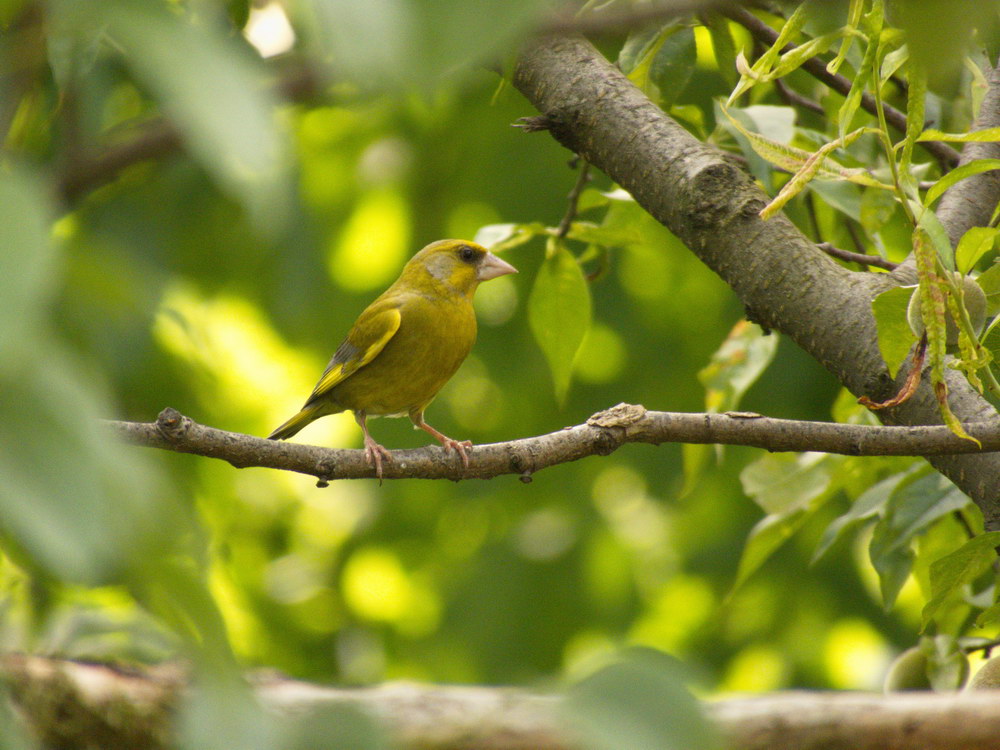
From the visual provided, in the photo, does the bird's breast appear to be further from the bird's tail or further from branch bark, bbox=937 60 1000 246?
branch bark, bbox=937 60 1000 246

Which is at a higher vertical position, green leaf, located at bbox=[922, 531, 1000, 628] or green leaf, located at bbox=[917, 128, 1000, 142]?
green leaf, located at bbox=[917, 128, 1000, 142]

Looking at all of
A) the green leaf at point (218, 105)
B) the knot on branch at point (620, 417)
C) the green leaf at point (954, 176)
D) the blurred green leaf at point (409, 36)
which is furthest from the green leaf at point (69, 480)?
the knot on branch at point (620, 417)

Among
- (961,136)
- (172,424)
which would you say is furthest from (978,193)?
(172,424)

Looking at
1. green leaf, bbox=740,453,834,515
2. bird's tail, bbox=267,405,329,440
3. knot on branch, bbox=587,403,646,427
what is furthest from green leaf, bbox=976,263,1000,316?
bird's tail, bbox=267,405,329,440

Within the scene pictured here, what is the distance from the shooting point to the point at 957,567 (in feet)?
8.70

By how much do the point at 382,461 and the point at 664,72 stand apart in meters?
1.72

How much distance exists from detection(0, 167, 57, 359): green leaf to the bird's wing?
4859 mm

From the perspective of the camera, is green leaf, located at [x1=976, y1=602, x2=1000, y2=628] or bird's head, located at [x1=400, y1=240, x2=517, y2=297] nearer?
green leaf, located at [x1=976, y1=602, x2=1000, y2=628]

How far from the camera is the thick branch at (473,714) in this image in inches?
43.0

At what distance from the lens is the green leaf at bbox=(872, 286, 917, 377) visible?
2219mm

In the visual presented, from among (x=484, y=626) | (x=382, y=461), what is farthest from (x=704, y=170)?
(x=484, y=626)

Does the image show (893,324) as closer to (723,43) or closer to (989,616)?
(989,616)

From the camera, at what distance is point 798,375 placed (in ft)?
20.4

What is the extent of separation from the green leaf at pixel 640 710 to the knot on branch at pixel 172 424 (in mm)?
1781
